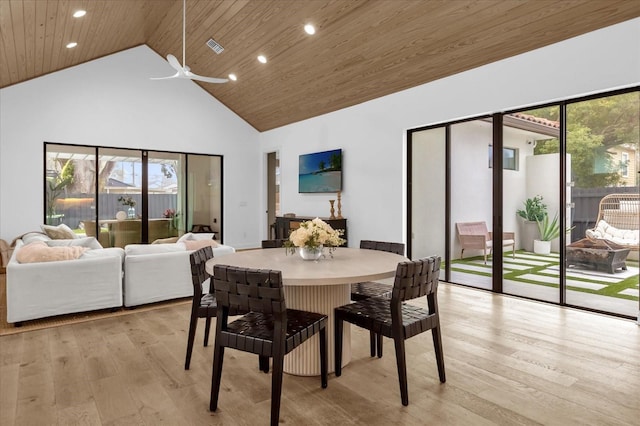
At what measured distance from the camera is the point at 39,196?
268 inches

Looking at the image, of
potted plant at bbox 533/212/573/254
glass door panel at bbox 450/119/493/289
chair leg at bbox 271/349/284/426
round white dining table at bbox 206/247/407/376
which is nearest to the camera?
chair leg at bbox 271/349/284/426

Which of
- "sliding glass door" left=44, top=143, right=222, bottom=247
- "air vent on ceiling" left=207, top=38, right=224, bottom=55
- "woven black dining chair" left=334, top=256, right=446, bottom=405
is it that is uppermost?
"air vent on ceiling" left=207, top=38, right=224, bottom=55

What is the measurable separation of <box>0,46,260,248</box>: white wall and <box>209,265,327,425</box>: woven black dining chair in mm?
6368

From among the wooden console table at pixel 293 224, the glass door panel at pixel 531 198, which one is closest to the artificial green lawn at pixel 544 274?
the glass door panel at pixel 531 198

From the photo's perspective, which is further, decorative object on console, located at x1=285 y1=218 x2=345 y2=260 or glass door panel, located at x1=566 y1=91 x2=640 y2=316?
glass door panel, located at x1=566 y1=91 x2=640 y2=316

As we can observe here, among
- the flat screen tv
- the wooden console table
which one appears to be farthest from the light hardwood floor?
the flat screen tv

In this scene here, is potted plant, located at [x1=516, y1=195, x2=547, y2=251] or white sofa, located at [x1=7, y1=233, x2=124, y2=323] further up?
potted plant, located at [x1=516, y1=195, x2=547, y2=251]

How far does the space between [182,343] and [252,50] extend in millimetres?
4657

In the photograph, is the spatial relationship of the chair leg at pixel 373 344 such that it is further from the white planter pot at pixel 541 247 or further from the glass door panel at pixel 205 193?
the glass door panel at pixel 205 193

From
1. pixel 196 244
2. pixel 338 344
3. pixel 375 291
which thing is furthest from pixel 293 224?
pixel 338 344

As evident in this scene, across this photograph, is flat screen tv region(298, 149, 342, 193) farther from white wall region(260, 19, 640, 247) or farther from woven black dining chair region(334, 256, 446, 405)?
woven black dining chair region(334, 256, 446, 405)

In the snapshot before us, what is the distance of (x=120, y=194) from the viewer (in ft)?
25.2

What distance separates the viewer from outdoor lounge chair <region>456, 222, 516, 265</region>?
474 cm

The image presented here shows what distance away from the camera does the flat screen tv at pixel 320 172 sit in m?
6.94
